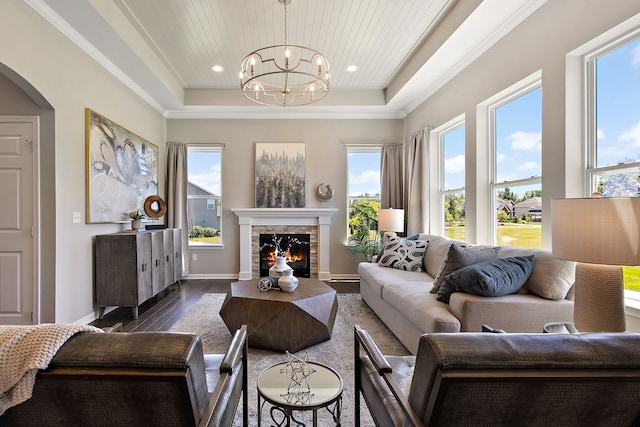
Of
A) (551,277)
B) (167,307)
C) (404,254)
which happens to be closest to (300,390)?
(551,277)

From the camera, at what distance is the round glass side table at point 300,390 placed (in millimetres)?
1336

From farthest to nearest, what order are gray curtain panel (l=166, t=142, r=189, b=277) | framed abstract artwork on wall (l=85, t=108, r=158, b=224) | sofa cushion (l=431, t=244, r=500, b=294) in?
1. gray curtain panel (l=166, t=142, r=189, b=277)
2. framed abstract artwork on wall (l=85, t=108, r=158, b=224)
3. sofa cushion (l=431, t=244, r=500, b=294)

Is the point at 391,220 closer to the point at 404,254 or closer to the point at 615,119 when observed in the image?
the point at 404,254

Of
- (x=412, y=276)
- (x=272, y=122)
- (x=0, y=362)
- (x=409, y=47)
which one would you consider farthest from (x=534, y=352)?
(x=272, y=122)

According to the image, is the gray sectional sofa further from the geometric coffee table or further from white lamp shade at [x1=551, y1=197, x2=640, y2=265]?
the geometric coffee table

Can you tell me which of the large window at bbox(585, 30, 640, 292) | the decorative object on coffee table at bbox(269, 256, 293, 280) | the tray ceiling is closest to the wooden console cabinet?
the decorative object on coffee table at bbox(269, 256, 293, 280)

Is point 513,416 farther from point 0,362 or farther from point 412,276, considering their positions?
point 412,276

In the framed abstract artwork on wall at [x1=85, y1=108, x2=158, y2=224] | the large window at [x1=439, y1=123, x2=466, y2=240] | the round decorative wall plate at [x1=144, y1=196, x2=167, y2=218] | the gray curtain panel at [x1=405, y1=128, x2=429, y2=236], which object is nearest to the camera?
the framed abstract artwork on wall at [x1=85, y1=108, x2=158, y2=224]

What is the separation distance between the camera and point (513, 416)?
883mm

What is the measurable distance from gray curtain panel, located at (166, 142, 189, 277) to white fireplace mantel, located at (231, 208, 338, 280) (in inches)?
35.2

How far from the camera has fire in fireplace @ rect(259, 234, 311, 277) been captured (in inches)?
213

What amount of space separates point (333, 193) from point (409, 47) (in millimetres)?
2516

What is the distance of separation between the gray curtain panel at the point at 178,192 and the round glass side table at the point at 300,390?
13.6ft

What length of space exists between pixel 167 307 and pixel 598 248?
4.17 metres
